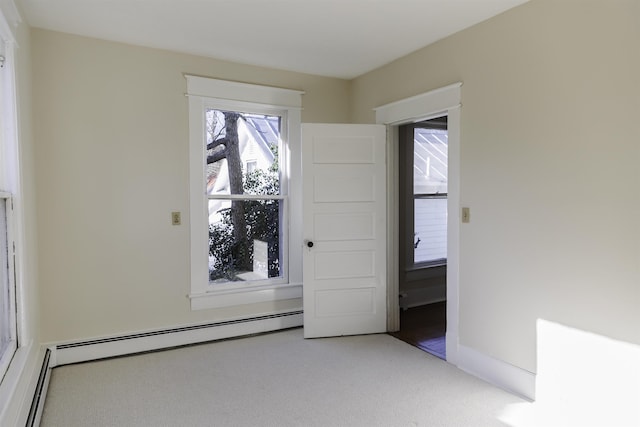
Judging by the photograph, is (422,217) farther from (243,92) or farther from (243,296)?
(243,92)

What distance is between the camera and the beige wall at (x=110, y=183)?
313 cm

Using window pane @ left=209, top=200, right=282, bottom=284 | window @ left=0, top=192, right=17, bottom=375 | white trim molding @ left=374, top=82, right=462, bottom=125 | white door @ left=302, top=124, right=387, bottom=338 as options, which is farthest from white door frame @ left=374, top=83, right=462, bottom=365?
window @ left=0, top=192, right=17, bottom=375

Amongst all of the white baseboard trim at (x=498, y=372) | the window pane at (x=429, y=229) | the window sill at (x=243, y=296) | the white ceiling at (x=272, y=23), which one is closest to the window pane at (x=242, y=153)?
the white ceiling at (x=272, y=23)

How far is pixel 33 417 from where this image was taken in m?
2.29

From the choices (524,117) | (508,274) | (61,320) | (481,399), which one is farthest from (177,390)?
(524,117)

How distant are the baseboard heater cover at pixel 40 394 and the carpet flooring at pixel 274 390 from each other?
0.06 metres

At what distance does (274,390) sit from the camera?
2.79 meters

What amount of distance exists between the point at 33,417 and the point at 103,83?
2355mm

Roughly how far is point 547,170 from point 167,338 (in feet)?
10.4

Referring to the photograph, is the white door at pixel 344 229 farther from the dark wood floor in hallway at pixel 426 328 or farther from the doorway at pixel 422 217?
the doorway at pixel 422 217

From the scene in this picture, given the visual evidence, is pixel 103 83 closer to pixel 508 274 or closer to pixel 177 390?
pixel 177 390

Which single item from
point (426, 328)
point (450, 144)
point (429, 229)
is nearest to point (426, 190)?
point (429, 229)

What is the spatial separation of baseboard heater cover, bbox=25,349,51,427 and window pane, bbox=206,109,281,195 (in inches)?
69.7

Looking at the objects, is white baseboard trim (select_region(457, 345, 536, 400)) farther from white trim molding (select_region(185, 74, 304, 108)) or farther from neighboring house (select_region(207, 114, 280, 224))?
white trim molding (select_region(185, 74, 304, 108))
